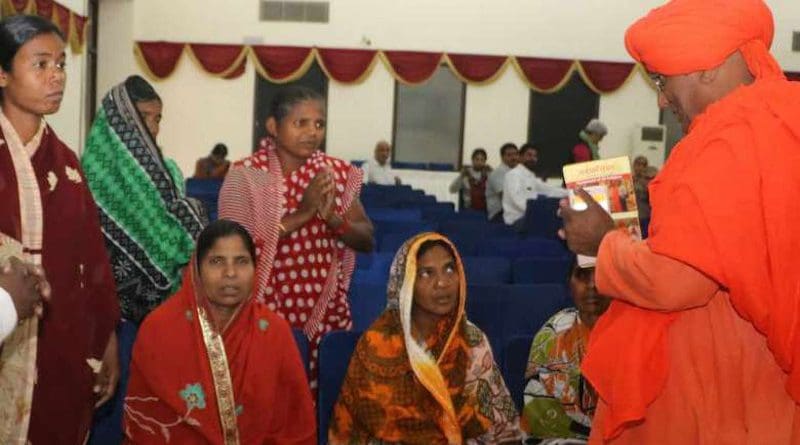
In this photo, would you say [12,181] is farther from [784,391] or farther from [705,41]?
[784,391]

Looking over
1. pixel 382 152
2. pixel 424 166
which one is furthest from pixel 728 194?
pixel 424 166

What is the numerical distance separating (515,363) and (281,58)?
37.8ft

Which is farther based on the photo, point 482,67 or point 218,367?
point 482,67

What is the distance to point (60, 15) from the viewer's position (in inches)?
360

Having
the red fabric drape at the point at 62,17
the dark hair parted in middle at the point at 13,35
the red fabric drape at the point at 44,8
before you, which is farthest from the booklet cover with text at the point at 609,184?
the red fabric drape at the point at 62,17

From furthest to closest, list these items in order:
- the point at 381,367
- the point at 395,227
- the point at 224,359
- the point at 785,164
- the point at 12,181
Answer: the point at 395,227 → the point at 381,367 → the point at 224,359 → the point at 12,181 → the point at 785,164

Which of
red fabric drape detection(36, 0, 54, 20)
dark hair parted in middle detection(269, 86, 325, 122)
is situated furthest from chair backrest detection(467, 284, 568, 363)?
red fabric drape detection(36, 0, 54, 20)

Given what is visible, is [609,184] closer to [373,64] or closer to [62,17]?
[62,17]

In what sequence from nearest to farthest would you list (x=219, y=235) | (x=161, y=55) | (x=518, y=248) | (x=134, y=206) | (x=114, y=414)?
1. (x=219, y=235)
2. (x=114, y=414)
3. (x=134, y=206)
4. (x=518, y=248)
5. (x=161, y=55)

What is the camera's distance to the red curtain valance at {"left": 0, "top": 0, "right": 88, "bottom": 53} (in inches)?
305

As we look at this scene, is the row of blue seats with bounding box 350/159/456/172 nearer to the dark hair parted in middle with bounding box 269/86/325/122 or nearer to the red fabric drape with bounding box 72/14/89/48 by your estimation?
the red fabric drape with bounding box 72/14/89/48

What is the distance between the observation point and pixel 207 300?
106 inches

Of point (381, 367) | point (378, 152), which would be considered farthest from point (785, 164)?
point (378, 152)

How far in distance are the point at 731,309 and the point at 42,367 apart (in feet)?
4.97
